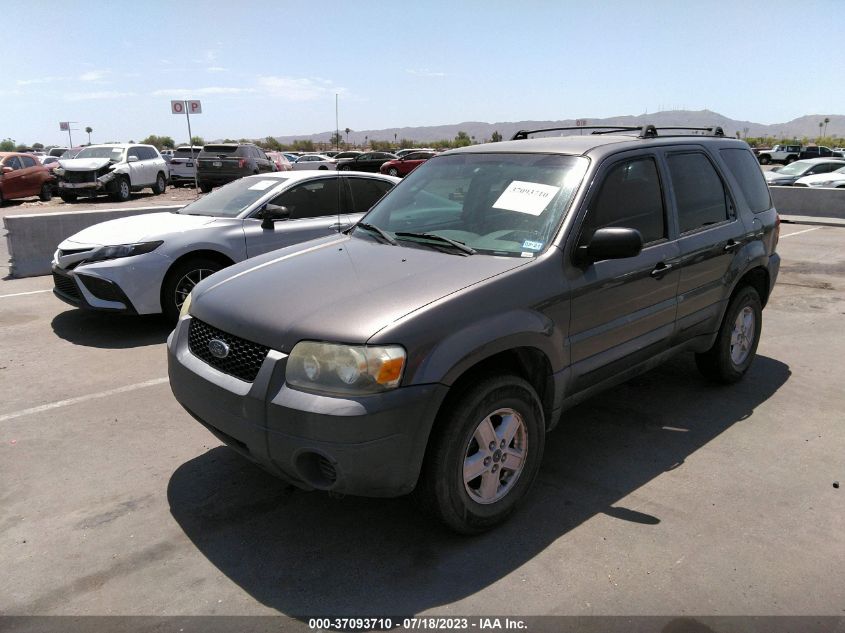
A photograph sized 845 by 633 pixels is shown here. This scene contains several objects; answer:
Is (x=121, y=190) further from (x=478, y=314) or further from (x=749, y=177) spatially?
(x=478, y=314)

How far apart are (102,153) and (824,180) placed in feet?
72.9

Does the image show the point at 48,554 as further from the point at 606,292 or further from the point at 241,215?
the point at 241,215

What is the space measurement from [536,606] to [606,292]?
1681 mm

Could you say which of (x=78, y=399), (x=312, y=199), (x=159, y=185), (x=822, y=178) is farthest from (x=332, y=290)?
(x=159, y=185)

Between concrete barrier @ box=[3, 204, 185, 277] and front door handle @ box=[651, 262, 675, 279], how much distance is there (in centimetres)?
727

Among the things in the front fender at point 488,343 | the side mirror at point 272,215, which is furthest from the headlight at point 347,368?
the side mirror at point 272,215

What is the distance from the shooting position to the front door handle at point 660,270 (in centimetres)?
395

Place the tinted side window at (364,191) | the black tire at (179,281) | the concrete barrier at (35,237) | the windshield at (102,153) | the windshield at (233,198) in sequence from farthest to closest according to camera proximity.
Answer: the windshield at (102,153) → the concrete barrier at (35,237) → the tinted side window at (364,191) → the windshield at (233,198) → the black tire at (179,281)

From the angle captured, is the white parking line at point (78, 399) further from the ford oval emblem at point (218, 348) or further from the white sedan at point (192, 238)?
the ford oval emblem at point (218, 348)

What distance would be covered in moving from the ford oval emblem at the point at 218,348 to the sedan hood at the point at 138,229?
3.73m

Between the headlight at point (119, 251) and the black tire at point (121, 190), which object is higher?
the headlight at point (119, 251)

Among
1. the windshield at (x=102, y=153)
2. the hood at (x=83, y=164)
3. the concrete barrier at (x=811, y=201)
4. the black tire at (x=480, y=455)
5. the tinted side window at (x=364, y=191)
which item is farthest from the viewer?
the windshield at (x=102, y=153)


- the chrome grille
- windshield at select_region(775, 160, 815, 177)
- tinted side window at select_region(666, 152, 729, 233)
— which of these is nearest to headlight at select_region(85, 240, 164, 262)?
the chrome grille

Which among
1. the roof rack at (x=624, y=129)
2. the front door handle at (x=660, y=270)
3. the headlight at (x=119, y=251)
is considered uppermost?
the roof rack at (x=624, y=129)
